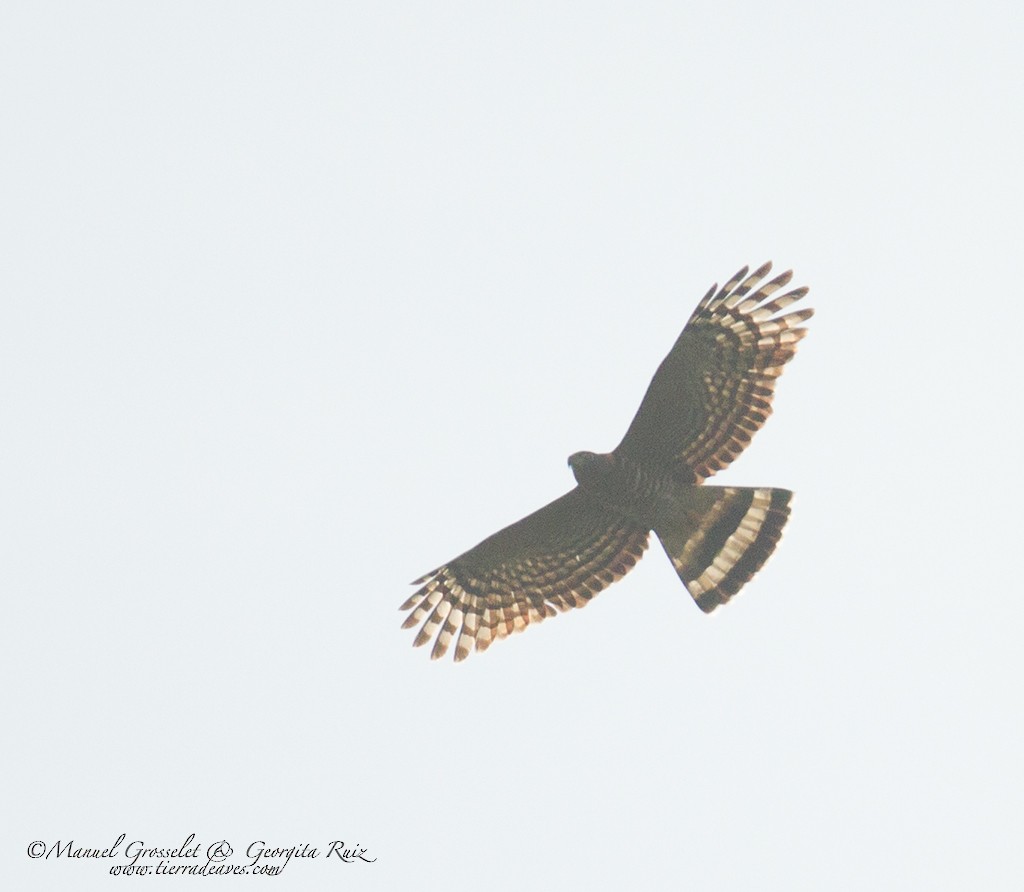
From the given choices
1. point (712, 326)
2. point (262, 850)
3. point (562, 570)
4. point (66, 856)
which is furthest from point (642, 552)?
point (66, 856)

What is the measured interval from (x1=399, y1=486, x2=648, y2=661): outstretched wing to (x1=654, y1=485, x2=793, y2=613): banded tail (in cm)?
52

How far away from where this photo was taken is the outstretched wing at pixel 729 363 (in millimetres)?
17688

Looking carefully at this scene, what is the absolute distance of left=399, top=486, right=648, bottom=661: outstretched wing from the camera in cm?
1844

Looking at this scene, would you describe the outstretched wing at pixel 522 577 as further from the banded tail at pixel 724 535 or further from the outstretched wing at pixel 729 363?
the outstretched wing at pixel 729 363

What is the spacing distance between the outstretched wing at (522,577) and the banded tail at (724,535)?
0.52 m

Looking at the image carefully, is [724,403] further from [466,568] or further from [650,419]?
[466,568]

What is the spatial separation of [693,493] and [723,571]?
0.72 metres

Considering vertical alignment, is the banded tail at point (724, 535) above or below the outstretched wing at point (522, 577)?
above

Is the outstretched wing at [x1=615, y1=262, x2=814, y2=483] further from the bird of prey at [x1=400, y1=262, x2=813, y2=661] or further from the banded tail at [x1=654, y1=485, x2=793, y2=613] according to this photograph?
the banded tail at [x1=654, y1=485, x2=793, y2=613]

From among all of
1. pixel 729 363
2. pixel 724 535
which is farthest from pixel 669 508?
pixel 729 363

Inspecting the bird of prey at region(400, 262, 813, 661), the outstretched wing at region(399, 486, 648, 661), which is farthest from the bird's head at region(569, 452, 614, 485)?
the outstretched wing at region(399, 486, 648, 661)

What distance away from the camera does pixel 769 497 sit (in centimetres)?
1798

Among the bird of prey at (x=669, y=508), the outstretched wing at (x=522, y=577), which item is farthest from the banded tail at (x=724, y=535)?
the outstretched wing at (x=522, y=577)

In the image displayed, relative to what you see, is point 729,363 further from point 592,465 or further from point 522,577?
point 522,577
